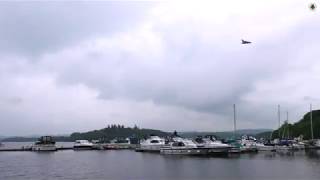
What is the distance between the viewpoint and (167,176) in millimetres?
61688

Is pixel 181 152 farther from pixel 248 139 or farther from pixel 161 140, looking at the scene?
pixel 248 139

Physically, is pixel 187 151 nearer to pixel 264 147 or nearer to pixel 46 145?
pixel 264 147

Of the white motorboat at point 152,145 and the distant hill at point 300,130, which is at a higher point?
the distant hill at point 300,130

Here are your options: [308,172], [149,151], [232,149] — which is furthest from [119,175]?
[149,151]

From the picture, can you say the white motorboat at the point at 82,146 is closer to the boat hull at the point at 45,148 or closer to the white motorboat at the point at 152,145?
the boat hull at the point at 45,148

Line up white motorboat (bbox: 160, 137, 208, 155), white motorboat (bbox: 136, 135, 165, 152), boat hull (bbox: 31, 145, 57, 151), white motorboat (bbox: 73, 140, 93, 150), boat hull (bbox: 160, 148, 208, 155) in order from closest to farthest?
boat hull (bbox: 160, 148, 208, 155) < white motorboat (bbox: 160, 137, 208, 155) < white motorboat (bbox: 136, 135, 165, 152) < boat hull (bbox: 31, 145, 57, 151) < white motorboat (bbox: 73, 140, 93, 150)

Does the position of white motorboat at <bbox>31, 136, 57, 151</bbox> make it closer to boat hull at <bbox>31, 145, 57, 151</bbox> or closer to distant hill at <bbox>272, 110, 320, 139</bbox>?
boat hull at <bbox>31, 145, 57, 151</bbox>

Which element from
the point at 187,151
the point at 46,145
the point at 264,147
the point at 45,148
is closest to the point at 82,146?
the point at 46,145

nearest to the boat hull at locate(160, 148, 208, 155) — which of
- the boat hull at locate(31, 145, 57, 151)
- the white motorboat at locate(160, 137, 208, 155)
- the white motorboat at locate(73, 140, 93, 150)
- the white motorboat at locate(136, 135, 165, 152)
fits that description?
the white motorboat at locate(160, 137, 208, 155)

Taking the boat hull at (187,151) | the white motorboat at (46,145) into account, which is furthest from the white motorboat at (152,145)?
the white motorboat at (46,145)

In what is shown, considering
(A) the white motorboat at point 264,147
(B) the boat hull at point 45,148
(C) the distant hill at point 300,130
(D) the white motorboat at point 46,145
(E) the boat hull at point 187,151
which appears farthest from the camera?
(C) the distant hill at point 300,130

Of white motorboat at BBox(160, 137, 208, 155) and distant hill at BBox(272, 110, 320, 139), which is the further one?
distant hill at BBox(272, 110, 320, 139)

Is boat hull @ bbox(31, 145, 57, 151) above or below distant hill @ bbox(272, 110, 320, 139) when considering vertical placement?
below

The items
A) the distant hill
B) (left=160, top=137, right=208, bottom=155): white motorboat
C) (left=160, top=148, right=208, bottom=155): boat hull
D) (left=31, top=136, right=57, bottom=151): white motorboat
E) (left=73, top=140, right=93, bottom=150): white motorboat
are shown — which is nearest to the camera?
(left=160, top=148, right=208, bottom=155): boat hull
